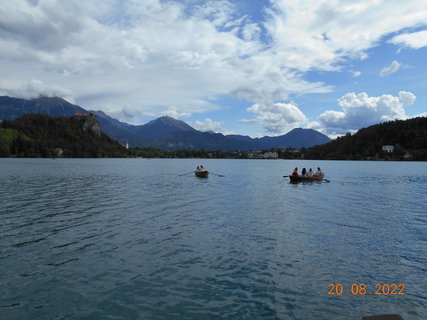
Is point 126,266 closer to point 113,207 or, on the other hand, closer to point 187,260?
point 187,260

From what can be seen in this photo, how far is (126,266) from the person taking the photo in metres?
16.8

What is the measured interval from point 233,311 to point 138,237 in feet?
40.1

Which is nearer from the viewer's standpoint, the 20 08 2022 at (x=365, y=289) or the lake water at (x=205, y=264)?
the lake water at (x=205, y=264)

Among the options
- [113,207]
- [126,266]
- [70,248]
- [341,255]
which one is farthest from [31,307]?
[113,207]

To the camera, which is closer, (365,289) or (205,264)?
(365,289)

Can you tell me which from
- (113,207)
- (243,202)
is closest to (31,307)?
(113,207)

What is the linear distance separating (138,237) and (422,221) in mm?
28040

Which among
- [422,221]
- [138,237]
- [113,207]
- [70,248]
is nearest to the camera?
[70,248]

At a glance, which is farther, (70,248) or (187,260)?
(70,248)

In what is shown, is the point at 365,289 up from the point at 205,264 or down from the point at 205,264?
up

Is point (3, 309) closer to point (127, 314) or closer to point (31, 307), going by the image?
point (31, 307)

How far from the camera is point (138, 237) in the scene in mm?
22562

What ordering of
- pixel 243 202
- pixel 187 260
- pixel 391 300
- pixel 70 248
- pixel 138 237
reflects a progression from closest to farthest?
pixel 391 300 < pixel 187 260 < pixel 70 248 < pixel 138 237 < pixel 243 202

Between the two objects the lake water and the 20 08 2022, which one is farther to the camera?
the 20 08 2022
